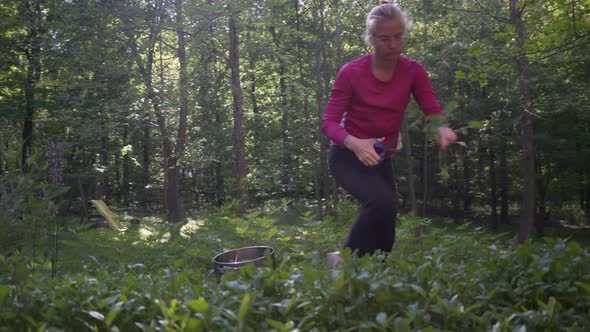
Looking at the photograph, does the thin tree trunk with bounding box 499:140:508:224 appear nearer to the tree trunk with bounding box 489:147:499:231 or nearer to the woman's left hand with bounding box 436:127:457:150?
the tree trunk with bounding box 489:147:499:231

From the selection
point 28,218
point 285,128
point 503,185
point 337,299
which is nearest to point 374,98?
point 337,299

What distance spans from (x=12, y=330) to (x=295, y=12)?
19294mm

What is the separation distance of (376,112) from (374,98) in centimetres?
8

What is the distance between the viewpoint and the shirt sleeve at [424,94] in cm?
310

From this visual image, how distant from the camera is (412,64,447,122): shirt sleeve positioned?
3.10m

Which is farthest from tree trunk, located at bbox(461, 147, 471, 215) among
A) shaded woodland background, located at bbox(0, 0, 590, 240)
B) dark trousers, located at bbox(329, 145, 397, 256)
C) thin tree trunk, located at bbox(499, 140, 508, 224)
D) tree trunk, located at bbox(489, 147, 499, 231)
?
dark trousers, located at bbox(329, 145, 397, 256)

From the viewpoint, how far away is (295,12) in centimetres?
2023

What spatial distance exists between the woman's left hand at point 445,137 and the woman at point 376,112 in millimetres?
219

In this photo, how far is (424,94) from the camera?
3.13 meters

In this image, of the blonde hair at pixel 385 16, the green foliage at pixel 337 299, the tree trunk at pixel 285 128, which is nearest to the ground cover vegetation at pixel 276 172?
the green foliage at pixel 337 299

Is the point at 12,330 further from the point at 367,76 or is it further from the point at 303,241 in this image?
the point at 303,241

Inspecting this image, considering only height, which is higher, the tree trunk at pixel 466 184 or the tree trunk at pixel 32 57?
the tree trunk at pixel 32 57

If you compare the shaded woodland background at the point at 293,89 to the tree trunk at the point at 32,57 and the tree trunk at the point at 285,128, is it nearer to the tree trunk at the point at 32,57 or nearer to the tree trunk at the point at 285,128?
the tree trunk at the point at 32,57

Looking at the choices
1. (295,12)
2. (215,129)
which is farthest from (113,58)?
(215,129)
